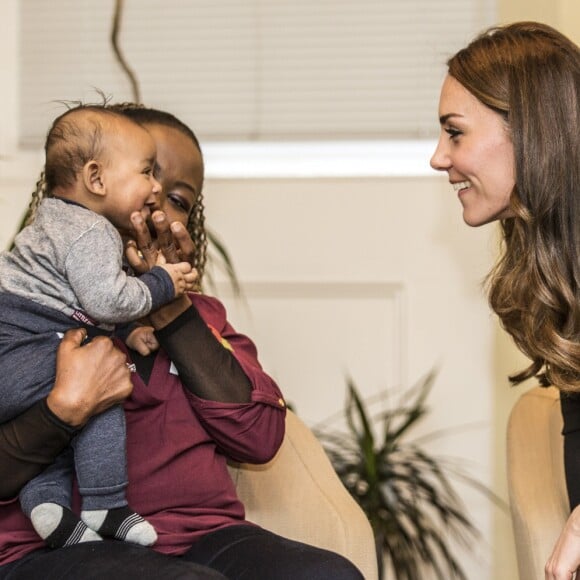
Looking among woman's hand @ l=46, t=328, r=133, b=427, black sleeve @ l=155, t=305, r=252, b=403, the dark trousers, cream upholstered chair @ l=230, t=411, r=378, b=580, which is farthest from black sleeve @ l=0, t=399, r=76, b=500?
cream upholstered chair @ l=230, t=411, r=378, b=580

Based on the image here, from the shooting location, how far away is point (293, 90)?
3219 mm

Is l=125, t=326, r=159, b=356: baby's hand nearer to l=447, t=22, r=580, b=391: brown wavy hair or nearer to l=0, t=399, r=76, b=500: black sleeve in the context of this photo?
l=0, t=399, r=76, b=500: black sleeve

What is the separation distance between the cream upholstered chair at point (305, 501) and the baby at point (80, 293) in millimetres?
314

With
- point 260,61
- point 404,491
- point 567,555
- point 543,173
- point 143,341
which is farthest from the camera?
point 260,61

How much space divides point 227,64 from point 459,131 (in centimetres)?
144

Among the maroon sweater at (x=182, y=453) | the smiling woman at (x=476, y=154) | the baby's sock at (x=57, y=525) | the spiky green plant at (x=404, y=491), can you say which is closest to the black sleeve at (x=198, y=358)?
the maroon sweater at (x=182, y=453)

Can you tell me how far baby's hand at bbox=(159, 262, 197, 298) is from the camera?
1824 mm

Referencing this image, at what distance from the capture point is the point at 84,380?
1718 millimetres

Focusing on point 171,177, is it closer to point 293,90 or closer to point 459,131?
point 459,131

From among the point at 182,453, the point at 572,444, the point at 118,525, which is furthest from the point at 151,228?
the point at 572,444

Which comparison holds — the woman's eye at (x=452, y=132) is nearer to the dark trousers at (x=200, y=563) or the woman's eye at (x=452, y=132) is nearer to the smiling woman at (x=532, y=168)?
the smiling woman at (x=532, y=168)

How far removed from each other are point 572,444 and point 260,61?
173 centimetres

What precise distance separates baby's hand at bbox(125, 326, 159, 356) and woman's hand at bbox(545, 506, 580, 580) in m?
0.74

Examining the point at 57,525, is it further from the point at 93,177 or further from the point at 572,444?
the point at 572,444
